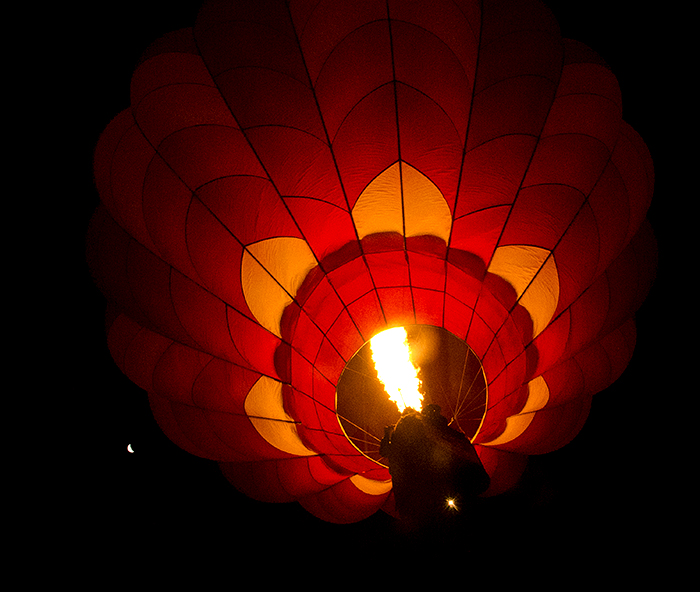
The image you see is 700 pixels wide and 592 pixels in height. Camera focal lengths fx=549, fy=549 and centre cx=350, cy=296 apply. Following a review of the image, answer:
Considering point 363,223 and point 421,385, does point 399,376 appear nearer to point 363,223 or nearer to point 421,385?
point 421,385

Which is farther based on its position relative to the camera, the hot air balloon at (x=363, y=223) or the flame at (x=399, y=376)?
the flame at (x=399, y=376)

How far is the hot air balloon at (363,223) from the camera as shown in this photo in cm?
121

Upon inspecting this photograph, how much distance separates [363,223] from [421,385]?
1.48ft

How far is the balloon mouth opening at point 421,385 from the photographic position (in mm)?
1463

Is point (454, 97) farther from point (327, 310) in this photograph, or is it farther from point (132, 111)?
point (132, 111)

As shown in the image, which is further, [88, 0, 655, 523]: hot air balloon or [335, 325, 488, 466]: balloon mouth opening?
[335, 325, 488, 466]: balloon mouth opening

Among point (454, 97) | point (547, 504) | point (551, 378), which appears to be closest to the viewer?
point (454, 97)

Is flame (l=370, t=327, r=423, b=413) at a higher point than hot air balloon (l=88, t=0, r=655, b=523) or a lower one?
lower

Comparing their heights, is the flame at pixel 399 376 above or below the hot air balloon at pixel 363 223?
below

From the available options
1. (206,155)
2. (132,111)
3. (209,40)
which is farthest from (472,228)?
(132,111)

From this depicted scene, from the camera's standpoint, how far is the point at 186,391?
1496 mm

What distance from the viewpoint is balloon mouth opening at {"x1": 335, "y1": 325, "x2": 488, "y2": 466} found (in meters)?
1.46

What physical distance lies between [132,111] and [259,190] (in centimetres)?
38

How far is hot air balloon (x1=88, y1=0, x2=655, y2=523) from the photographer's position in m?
1.21
